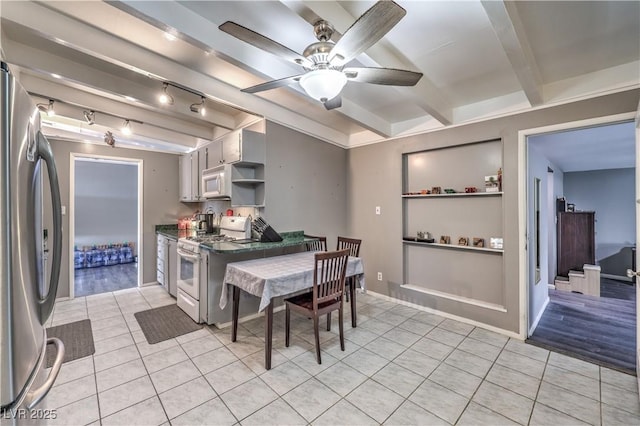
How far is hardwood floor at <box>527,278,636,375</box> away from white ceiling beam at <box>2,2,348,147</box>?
4.06 meters

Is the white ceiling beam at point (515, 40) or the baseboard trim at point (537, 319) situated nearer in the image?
the white ceiling beam at point (515, 40)

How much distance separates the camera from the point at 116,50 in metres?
2.13

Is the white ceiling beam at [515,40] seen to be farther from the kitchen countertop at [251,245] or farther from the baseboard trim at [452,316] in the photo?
the kitchen countertop at [251,245]

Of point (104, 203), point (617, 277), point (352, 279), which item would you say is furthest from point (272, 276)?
point (617, 277)

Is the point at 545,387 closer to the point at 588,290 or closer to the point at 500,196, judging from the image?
the point at 500,196

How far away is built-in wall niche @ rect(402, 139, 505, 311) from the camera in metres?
3.16

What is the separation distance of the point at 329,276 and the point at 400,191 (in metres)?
1.94

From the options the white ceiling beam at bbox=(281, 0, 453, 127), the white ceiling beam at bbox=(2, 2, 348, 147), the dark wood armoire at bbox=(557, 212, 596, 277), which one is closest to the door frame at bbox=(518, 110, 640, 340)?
the white ceiling beam at bbox=(281, 0, 453, 127)

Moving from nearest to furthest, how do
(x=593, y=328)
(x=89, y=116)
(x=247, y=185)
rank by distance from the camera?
(x=593, y=328), (x=89, y=116), (x=247, y=185)

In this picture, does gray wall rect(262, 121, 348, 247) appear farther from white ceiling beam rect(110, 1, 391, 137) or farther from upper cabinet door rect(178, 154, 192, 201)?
upper cabinet door rect(178, 154, 192, 201)

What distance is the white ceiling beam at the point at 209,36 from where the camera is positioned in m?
1.69

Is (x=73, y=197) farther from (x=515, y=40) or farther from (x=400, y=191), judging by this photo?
(x=515, y=40)

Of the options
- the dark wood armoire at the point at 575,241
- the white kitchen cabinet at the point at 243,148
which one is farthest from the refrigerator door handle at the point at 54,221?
the dark wood armoire at the point at 575,241

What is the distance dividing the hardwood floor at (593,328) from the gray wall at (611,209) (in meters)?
1.32
